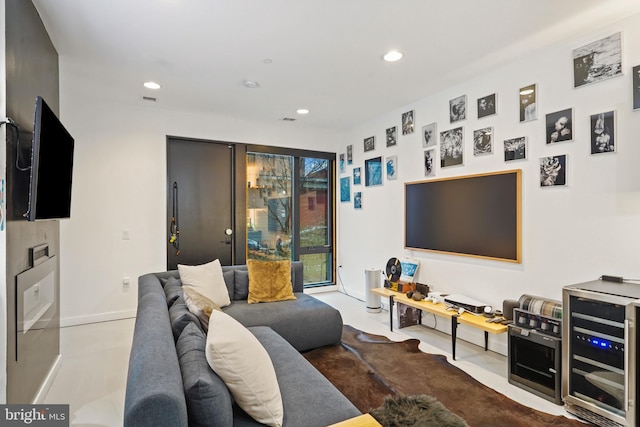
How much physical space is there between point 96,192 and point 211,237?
1.48 m

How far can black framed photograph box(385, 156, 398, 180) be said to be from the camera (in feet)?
14.8

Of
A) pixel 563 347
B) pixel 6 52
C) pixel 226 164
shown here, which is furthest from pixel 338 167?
pixel 6 52

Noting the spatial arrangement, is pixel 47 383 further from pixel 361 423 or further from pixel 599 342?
pixel 599 342

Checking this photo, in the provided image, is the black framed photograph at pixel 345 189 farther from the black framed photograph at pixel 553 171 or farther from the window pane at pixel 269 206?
the black framed photograph at pixel 553 171

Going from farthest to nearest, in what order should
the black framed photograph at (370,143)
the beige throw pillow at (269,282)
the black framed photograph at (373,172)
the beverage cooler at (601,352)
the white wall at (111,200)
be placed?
the black framed photograph at (370,143), the black framed photograph at (373,172), the white wall at (111,200), the beige throw pillow at (269,282), the beverage cooler at (601,352)

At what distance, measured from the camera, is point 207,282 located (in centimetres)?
334

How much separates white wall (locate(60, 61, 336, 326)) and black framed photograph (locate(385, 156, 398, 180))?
264cm

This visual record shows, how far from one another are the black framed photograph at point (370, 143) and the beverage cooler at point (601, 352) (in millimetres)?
3140

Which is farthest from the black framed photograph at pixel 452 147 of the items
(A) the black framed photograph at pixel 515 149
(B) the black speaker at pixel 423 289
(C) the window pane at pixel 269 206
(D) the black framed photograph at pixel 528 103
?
(C) the window pane at pixel 269 206

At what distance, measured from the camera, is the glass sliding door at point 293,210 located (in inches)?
208

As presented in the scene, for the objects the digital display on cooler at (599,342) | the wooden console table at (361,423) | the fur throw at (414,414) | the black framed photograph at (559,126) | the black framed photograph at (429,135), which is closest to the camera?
the wooden console table at (361,423)

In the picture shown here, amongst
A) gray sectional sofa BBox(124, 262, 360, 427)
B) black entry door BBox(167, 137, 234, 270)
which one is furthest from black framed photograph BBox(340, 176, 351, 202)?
gray sectional sofa BBox(124, 262, 360, 427)

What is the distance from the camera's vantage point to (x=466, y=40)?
2715 mm

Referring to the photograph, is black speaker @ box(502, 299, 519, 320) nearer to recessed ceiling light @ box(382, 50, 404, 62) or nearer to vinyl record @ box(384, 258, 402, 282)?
vinyl record @ box(384, 258, 402, 282)
